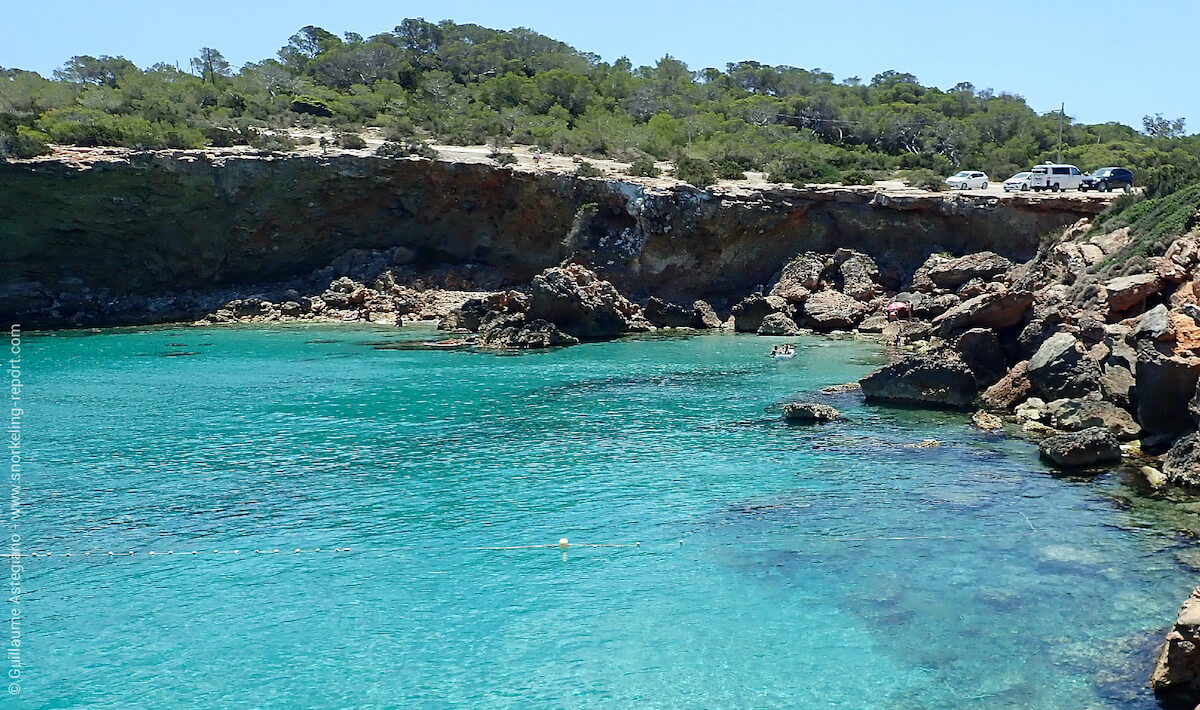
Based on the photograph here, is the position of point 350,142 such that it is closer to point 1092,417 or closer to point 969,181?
point 969,181

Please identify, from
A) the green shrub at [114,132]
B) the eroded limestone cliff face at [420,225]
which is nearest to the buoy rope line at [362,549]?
the eroded limestone cliff face at [420,225]

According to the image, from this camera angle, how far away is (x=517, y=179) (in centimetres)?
5938

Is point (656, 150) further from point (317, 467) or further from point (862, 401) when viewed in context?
point (317, 467)

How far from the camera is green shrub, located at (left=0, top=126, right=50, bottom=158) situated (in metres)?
54.8

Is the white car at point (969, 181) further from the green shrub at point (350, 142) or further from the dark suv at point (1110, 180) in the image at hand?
the green shrub at point (350, 142)

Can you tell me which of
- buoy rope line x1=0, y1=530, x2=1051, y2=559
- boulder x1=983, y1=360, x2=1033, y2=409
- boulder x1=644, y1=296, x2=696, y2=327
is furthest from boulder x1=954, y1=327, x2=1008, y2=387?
boulder x1=644, y1=296, x2=696, y2=327

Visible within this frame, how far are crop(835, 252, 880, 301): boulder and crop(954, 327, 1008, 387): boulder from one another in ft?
63.1

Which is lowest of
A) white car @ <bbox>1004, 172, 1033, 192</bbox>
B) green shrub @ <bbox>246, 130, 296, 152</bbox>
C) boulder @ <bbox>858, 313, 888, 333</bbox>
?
boulder @ <bbox>858, 313, 888, 333</bbox>

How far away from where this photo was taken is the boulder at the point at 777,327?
49688mm

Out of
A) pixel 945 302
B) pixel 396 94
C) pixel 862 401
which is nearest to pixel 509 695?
pixel 862 401

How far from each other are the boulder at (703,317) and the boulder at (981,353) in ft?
69.2

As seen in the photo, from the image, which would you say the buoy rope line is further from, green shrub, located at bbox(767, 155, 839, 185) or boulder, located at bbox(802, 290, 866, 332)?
green shrub, located at bbox(767, 155, 839, 185)

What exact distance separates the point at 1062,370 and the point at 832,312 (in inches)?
862

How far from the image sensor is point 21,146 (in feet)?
180
